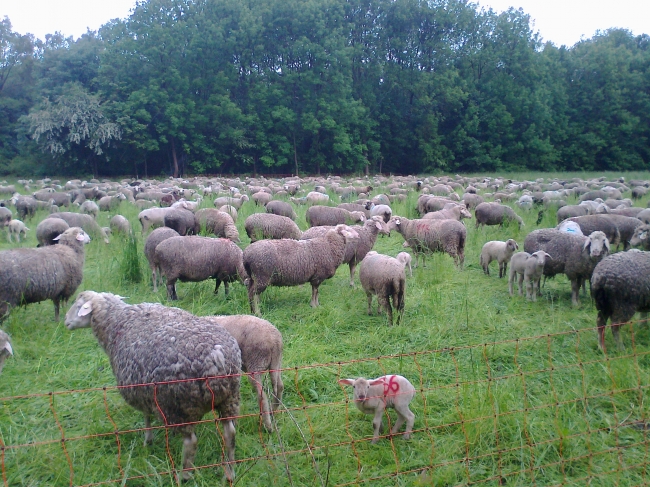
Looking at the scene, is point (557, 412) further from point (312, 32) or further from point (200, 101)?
point (312, 32)

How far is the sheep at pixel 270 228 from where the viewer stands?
10406 mm

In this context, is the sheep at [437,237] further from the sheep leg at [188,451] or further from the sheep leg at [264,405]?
the sheep leg at [188,451]

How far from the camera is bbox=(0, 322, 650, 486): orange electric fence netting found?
137 inches

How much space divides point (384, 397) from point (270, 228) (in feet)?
22.8

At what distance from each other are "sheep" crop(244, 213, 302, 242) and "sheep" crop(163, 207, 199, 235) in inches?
61.6

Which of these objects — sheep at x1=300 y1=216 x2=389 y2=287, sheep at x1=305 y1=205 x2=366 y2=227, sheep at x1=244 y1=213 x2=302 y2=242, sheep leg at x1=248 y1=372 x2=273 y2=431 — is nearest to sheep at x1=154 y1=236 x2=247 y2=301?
sheep at x1=300 y1=216 x2=389 y2=287

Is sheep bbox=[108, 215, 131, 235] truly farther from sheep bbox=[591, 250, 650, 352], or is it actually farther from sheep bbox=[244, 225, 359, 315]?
sheep bbox=[591, 250, 650, 352]

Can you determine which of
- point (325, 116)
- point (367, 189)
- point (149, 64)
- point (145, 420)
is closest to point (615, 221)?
point (145, 420)

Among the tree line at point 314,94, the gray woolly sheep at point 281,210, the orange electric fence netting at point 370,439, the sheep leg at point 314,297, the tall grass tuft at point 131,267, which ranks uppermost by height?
the tree line at point 314,94

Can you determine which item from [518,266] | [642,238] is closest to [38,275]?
[518,266]

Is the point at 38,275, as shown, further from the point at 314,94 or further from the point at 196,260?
the point at 314,94

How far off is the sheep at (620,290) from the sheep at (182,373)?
13.7 feet

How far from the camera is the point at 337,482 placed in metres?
3.47

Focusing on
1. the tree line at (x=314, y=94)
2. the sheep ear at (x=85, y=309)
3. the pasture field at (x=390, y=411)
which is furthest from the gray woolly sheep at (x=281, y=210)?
the tree line at (x=314, y=94)
